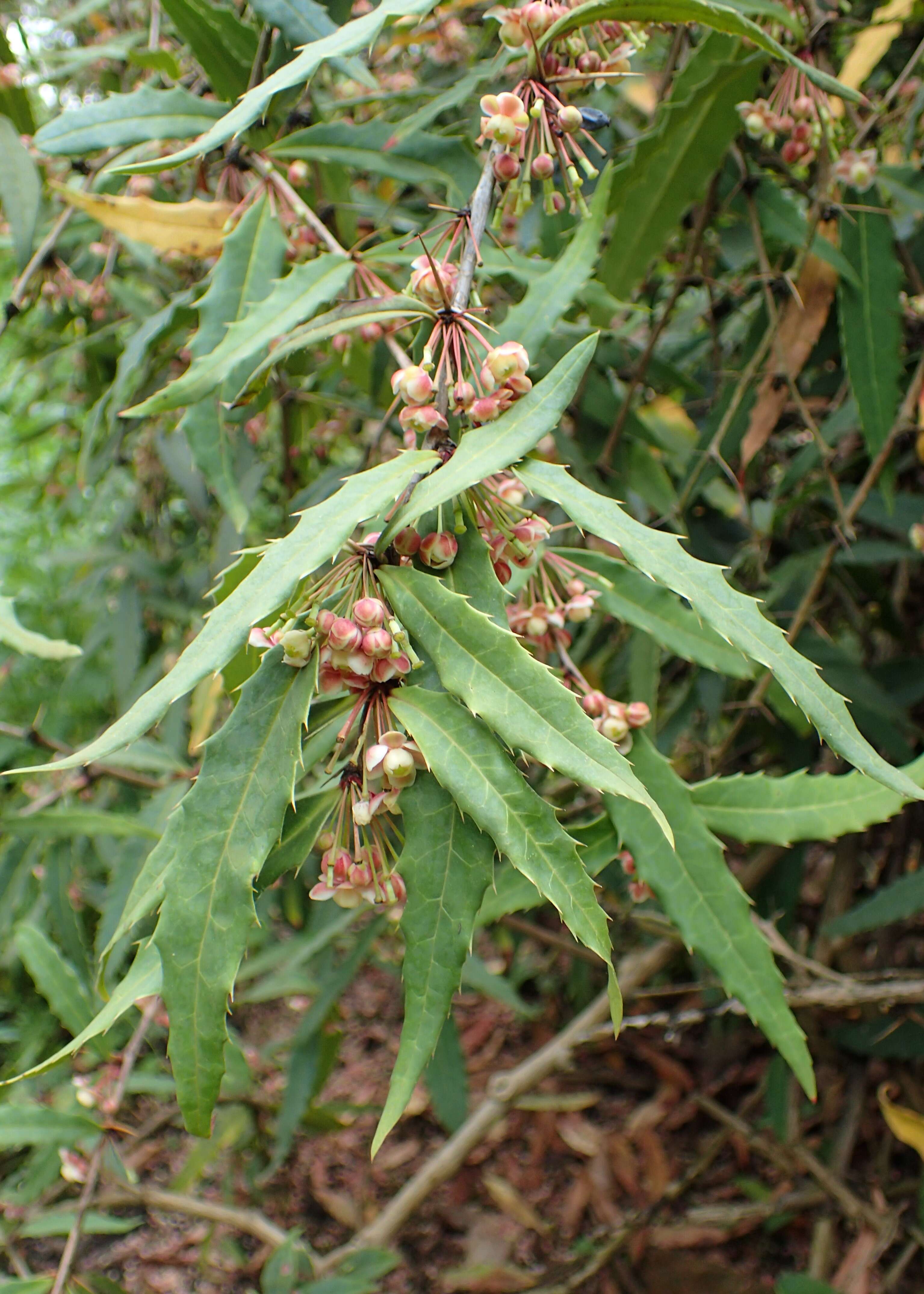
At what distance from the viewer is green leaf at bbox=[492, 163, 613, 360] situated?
2.64ft

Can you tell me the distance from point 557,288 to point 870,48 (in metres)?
0.67

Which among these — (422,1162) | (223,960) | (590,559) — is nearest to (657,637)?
(590,559)

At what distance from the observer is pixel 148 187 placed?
1312 millimetres

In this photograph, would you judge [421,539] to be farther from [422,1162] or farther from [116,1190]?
[422,1162]

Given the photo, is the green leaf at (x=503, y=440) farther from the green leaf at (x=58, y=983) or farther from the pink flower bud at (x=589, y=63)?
the green leaf at (x=58, y=983)

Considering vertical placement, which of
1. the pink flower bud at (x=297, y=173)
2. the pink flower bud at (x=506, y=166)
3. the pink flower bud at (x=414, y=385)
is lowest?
the pink flower bud at (x=297, y=173)

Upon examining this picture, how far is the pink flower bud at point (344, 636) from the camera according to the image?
1.83ft

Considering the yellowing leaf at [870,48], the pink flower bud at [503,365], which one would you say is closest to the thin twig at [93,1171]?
the pink flower bud at [503,365]

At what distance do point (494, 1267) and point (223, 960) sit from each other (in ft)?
4.37

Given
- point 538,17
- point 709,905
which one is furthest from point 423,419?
point 709,905

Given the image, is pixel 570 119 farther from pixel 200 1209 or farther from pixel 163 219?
pixel 200 1209

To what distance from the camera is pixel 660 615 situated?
2.92 feet

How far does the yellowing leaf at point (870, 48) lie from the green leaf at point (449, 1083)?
4.56 feet

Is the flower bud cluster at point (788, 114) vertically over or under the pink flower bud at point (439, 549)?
over
